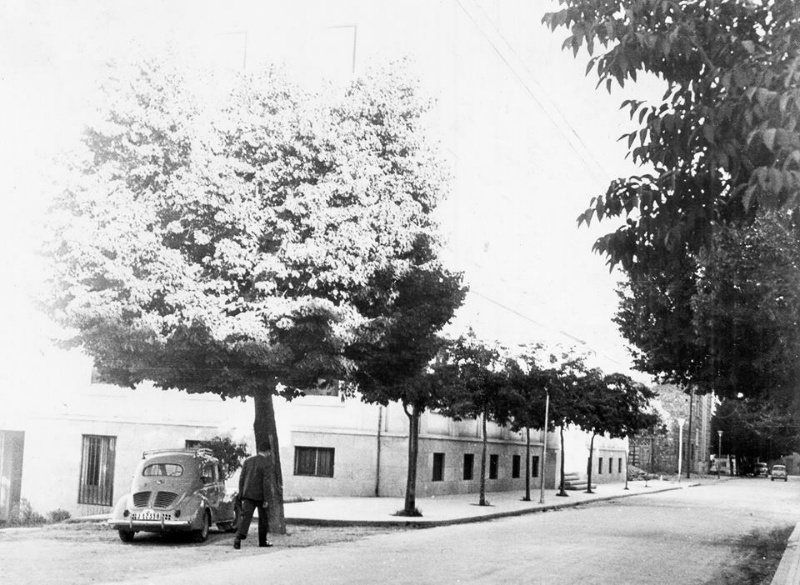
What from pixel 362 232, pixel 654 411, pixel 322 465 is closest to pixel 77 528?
pixel 362 232

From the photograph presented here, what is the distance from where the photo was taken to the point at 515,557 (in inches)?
592

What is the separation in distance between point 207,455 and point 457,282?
21.6 ft

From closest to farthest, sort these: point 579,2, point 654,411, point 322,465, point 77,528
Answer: point 579,2, point 77,528, point 322,465, point 654,411

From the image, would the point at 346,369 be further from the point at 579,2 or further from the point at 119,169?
the point at 579,2

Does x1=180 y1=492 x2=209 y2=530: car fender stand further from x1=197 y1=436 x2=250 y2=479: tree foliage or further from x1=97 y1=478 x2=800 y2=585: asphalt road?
x1=197 y1=436 x2=250 y2=479: tree foliage

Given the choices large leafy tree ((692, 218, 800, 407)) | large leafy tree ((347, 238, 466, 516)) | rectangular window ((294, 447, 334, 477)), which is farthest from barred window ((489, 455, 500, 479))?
large leafy tree ((347, 238, 466, 516))

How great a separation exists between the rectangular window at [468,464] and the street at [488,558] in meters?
12.8

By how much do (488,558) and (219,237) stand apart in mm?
7689

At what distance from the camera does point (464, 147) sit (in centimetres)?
3525

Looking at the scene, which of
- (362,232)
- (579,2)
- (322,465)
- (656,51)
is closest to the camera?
(656,51)

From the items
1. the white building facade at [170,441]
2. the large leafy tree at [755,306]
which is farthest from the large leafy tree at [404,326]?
the white building facade at [170,441]

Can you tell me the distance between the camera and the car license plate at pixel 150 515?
17.2m

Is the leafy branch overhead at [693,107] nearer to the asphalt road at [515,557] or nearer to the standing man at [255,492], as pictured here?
Answer: the asphalt road at [515,557]

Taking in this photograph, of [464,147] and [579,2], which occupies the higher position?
[464,147]
